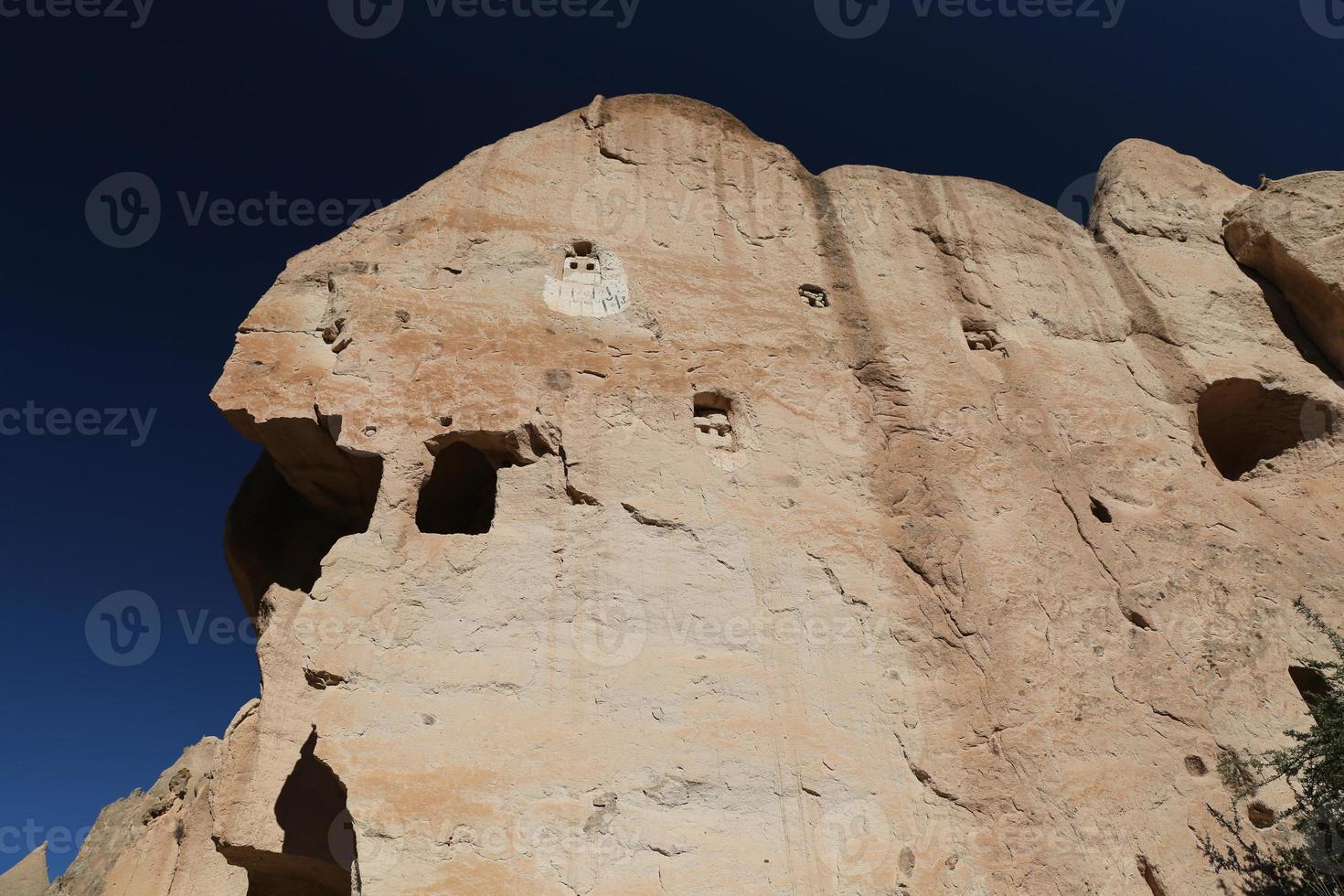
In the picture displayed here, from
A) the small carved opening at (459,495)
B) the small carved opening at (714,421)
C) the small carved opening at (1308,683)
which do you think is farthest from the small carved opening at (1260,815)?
the small carved opening at (459,495)

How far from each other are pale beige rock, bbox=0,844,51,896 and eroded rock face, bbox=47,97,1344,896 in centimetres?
1063

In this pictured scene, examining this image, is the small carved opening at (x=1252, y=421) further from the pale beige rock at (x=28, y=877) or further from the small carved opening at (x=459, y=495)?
the pale beige rock at (x=28, y=877)

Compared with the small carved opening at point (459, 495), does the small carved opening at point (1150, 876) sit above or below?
below

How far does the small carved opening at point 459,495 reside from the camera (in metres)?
6.46

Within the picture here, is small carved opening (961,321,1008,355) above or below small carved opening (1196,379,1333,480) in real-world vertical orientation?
above

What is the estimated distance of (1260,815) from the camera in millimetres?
5398

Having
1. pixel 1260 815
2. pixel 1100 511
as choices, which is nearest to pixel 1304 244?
pixel 1100 511

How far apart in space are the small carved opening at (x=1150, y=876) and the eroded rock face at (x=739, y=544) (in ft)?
0.05

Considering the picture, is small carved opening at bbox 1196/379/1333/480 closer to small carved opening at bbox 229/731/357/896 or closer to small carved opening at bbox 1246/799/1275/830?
small carved opening at bbox 1246/799/1275/830

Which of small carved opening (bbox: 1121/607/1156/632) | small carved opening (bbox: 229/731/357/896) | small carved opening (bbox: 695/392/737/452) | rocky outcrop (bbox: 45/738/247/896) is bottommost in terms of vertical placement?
rocky outcrop (bbox: 45/738/247/896)

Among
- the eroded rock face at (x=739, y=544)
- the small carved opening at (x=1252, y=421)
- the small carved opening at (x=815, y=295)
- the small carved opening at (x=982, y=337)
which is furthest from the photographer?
the small carved opening at (x=1252, y=421)

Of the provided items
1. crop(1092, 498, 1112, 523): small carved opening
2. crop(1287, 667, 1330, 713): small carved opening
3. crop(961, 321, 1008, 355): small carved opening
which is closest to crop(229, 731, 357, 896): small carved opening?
crop(1092, 498, 1112, 523): small carved opening

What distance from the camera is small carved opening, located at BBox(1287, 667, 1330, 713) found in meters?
6.06

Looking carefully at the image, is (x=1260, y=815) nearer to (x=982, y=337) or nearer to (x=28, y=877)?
(x=982, y=337)
